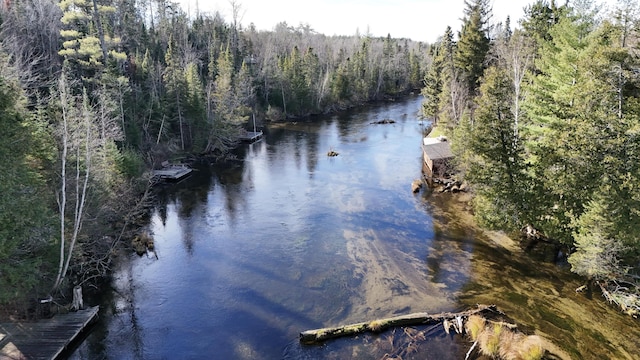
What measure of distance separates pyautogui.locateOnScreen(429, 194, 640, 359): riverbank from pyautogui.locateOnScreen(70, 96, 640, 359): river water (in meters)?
0.07

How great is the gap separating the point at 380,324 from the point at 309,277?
17.0 feet

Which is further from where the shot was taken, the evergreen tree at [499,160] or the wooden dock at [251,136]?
the wooden dock at [251,136]

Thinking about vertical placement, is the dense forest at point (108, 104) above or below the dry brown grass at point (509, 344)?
above

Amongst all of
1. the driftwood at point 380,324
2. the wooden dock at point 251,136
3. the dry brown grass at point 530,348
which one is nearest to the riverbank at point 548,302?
the dry brown grass at point 530,348

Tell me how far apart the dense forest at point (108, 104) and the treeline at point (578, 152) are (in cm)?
1875

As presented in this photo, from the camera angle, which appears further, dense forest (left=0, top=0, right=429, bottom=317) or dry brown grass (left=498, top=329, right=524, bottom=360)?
dense forest (left=0, top=0, right=429, bottom=317)

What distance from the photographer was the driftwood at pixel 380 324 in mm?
15820

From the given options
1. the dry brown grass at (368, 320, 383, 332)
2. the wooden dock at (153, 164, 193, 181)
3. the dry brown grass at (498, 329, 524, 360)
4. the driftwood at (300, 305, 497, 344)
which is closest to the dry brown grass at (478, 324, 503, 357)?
the dry brown grass at (498, 329, 524, 360)

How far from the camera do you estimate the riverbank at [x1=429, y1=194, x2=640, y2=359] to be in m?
15.2

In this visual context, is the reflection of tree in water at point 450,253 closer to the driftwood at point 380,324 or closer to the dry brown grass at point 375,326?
the driftwood at point 380,324

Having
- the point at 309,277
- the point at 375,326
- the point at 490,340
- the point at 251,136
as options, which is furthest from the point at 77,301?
the point at 251,136

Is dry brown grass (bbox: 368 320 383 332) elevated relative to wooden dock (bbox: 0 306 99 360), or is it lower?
lower

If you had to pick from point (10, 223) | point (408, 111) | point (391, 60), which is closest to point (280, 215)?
point (10, 223)

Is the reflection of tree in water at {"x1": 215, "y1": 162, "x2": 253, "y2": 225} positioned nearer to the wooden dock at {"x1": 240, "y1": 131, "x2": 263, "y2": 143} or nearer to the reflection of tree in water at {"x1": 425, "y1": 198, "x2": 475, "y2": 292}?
the wooden dock at {"x1": 240, "y1": 131, "x2": 263, "y2": 143}
